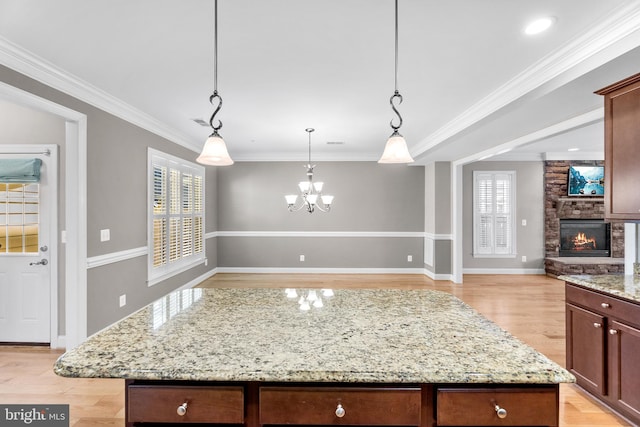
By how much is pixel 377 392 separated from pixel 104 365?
909mm

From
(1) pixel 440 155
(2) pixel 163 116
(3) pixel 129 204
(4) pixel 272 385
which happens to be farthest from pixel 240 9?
(1) pixel 440 155

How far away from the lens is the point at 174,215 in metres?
5.30

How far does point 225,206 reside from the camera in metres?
7.20

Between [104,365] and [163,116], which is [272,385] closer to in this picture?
[104,365]

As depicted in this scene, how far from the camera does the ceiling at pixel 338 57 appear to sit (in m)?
2.00

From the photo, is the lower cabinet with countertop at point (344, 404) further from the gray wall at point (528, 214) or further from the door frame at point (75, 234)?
the gray wall at point (528, 214)

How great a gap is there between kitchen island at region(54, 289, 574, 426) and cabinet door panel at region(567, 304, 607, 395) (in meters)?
1.64

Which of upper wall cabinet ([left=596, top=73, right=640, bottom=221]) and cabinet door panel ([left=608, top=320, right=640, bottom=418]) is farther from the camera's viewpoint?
upper wall cabinet ([left=596, top=73, right=640, bottom=221])

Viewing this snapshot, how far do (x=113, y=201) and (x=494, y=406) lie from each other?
3.98m

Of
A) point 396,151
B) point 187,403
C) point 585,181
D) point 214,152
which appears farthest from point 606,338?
point 585,181

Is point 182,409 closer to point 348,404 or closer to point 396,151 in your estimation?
point 348,404

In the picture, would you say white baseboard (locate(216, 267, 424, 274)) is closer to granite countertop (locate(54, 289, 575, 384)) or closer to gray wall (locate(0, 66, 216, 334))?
gray wall (locate(0, 66, 216, 334))

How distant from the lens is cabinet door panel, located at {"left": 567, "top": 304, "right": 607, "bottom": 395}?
232 cm

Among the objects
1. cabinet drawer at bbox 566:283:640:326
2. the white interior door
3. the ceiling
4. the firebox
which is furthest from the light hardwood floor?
the ceiling
